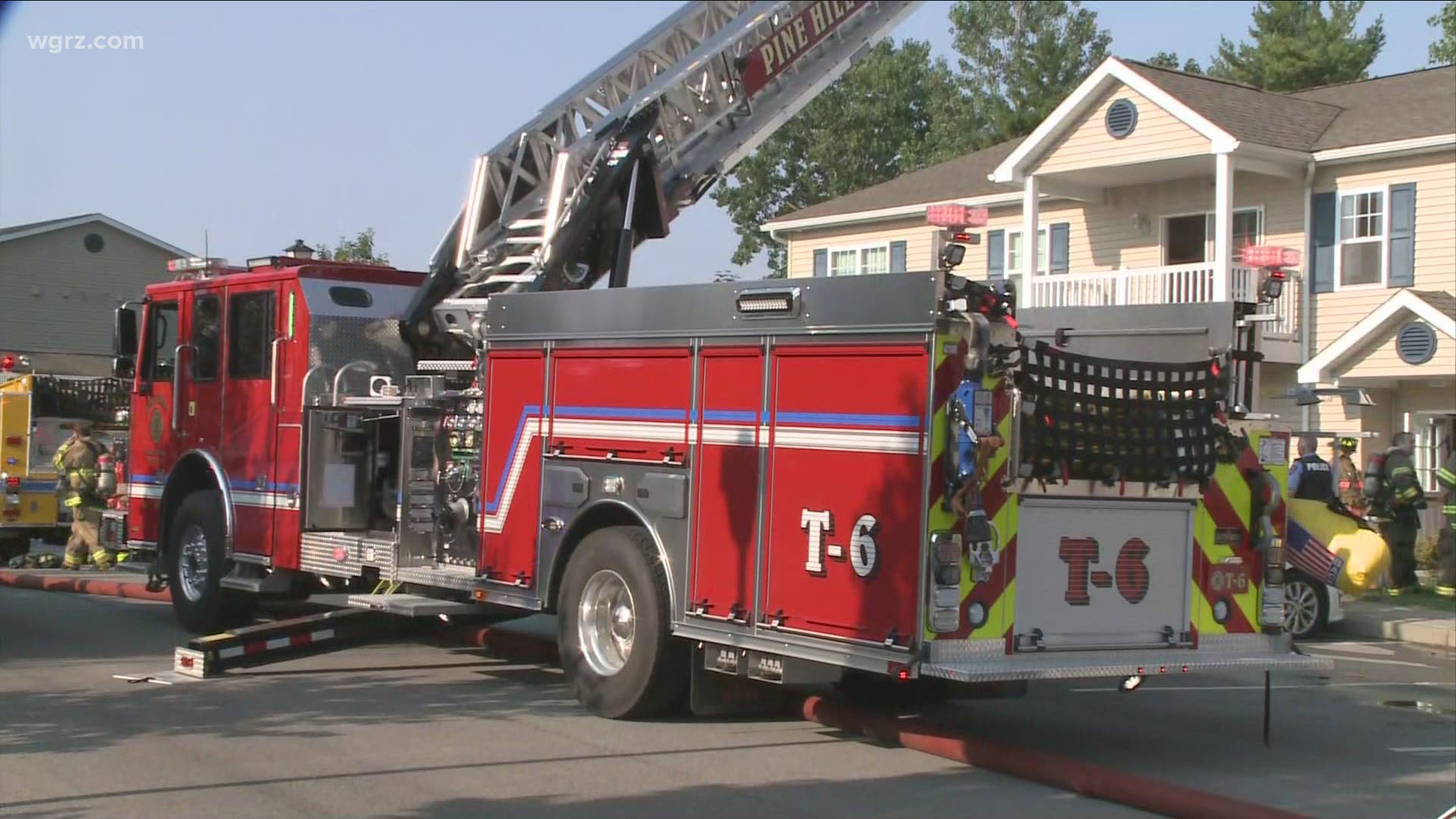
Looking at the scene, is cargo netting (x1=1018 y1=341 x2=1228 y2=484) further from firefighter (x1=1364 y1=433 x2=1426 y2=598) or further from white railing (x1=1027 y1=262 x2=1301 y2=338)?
white railing (x1=1027 y1=262 x2=1301 y2=338)

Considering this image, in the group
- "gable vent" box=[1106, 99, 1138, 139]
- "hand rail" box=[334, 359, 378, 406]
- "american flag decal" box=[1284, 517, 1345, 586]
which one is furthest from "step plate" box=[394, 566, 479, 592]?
"gable vent" box=[1106, 99, 1138, 139]

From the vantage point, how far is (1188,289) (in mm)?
23844

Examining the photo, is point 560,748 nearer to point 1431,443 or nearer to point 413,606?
point 413,606

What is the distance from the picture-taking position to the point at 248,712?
9.10 m

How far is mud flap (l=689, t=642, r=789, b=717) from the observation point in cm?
872

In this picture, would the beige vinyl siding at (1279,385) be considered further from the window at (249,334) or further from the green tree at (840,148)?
the green tree at (840,148)

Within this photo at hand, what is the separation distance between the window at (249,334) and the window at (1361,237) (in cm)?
1681

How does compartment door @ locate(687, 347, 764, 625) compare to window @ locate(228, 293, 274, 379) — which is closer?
compartment door @ locate(687, 347, 764, 625)

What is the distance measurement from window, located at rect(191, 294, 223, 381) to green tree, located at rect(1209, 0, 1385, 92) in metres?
42.0

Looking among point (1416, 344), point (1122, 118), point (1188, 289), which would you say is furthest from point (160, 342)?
point (1416, 344)

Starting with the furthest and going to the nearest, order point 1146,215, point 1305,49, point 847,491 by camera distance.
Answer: point 1305,49 → point 1146,215 → point 847,491

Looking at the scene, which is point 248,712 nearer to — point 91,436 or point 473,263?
point 473,263

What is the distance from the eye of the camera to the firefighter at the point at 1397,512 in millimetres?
16609

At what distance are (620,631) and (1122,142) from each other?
57.8 feet
